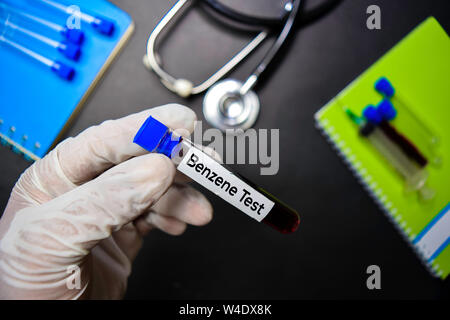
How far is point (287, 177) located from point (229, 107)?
0.87 ft

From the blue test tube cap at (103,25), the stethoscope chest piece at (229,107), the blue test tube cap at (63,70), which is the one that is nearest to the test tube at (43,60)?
the blue test tube cap at (63,70)

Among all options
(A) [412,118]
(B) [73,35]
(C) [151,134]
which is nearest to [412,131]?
(A) [412,118]

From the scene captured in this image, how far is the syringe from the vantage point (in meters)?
0.85

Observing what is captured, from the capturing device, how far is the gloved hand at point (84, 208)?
1.91 ft

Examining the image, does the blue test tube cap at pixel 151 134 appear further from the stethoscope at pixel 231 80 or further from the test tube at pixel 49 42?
the test tube at pixel 49 42

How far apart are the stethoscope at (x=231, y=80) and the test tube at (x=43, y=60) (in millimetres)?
215

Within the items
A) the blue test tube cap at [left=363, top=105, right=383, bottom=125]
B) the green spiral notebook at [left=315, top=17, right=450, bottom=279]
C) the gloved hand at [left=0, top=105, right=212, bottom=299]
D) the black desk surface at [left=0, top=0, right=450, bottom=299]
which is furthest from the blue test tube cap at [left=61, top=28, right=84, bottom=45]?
the blue test tube cap at [left=363, top=105, right=383, bottom=125]

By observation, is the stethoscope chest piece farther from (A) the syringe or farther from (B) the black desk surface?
(A) the syringe

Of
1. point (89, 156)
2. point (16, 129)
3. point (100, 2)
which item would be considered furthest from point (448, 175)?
point (16, 129)

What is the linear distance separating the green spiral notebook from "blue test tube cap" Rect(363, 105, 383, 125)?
3 centimetres

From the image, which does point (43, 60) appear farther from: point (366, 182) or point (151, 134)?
point (366, 182)

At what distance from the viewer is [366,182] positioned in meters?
0.87
